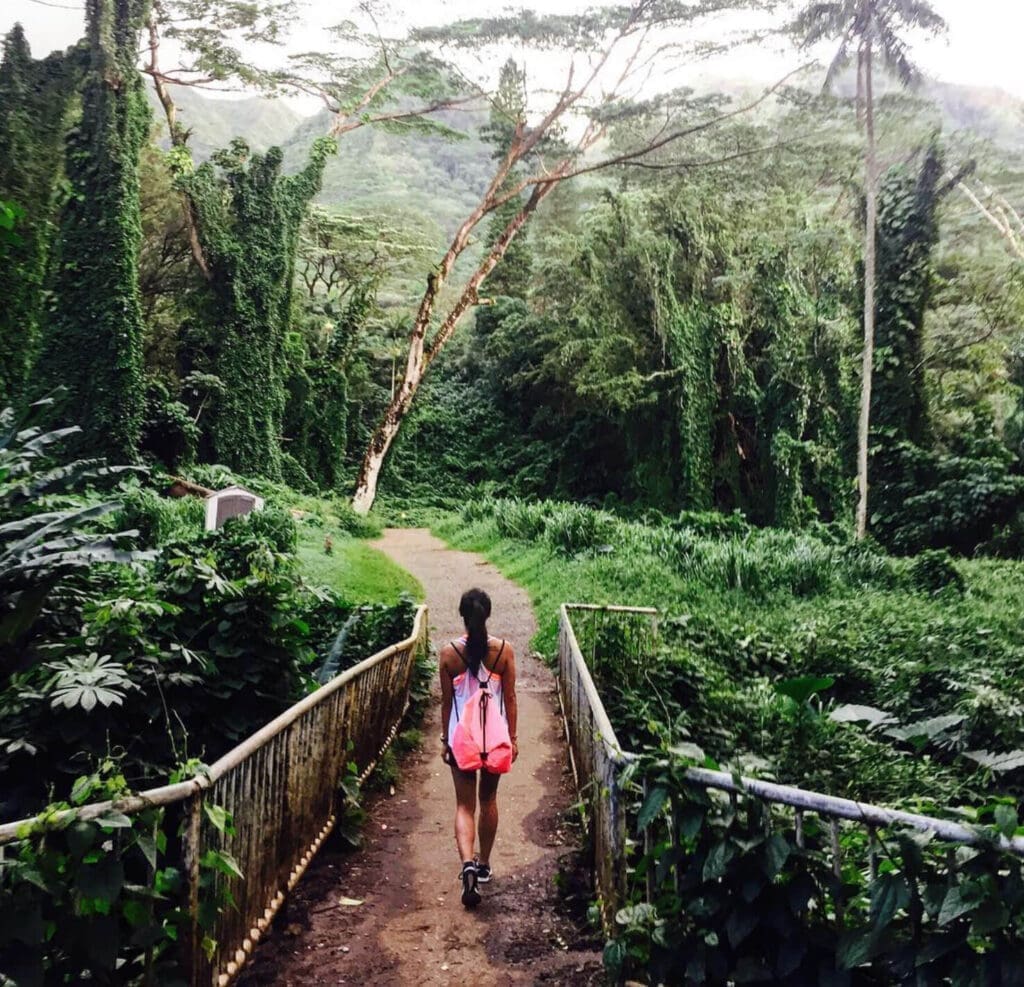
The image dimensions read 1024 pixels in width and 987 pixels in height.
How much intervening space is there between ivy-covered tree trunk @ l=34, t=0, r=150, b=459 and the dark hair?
18.3m

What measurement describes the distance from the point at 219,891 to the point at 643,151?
2394 centimetres

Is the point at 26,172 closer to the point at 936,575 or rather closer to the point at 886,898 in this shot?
the point at 936,575

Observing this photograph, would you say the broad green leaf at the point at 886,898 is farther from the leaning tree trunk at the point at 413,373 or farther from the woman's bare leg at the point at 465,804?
the leaning tree trunk at the point at 413,373

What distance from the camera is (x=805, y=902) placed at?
2760mm

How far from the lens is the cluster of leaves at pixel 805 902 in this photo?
2.29 meters

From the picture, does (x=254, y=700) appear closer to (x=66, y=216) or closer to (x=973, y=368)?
(x=66, y=216)

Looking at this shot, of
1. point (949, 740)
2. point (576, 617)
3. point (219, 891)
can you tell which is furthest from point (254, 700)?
point (949, 740)

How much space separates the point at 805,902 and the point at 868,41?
82.8 ft

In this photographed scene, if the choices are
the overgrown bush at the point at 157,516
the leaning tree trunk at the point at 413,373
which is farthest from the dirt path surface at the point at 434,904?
the leaning tree trunk at the point at 413,373

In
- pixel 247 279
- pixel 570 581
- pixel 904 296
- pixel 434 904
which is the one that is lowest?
pixel 570 581

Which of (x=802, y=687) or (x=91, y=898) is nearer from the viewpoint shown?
(x=91, y=898)

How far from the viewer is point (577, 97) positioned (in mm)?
25000

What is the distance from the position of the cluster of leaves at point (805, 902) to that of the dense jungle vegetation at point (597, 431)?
0.02 meters

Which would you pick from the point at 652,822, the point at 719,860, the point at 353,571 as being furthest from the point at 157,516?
the point at 719,860
